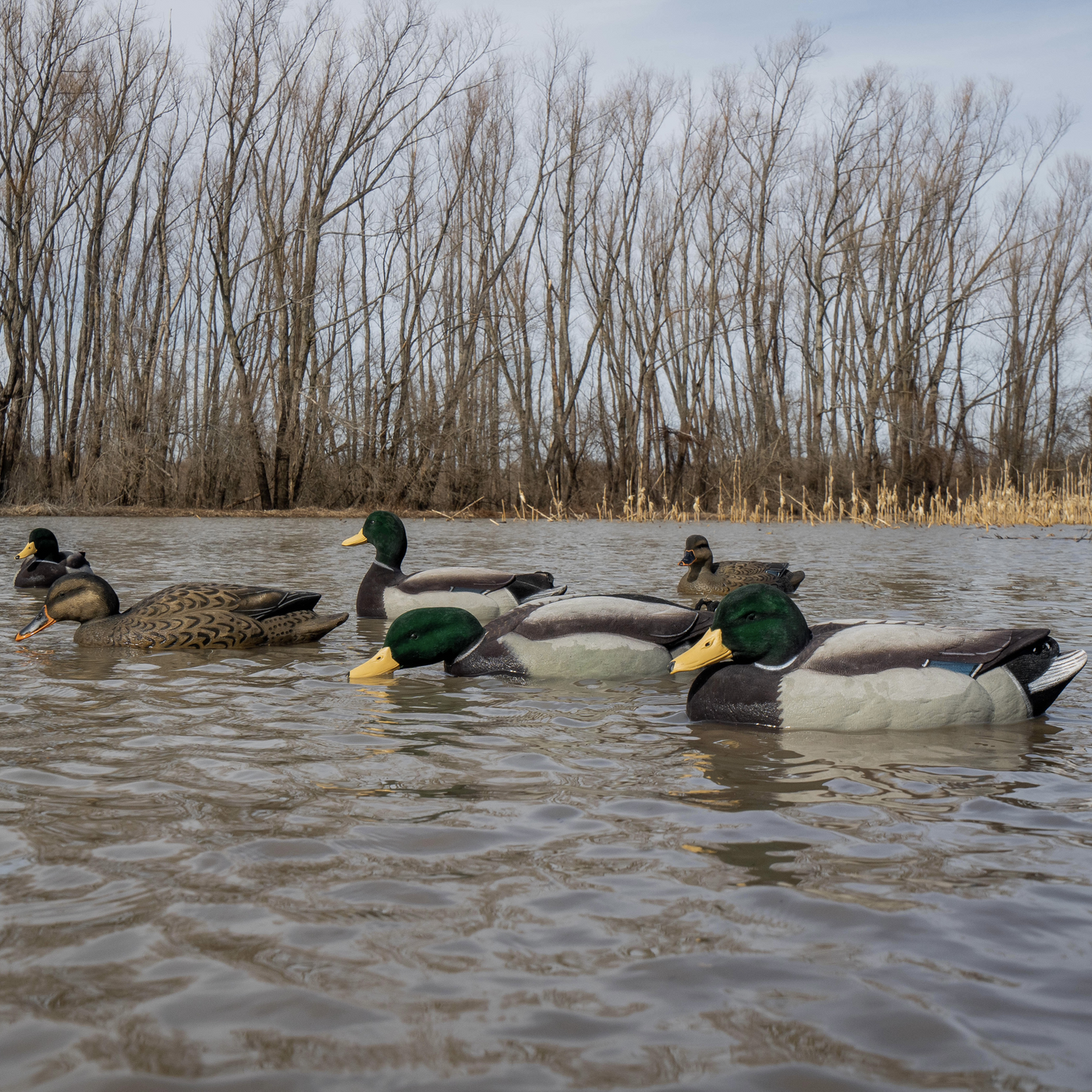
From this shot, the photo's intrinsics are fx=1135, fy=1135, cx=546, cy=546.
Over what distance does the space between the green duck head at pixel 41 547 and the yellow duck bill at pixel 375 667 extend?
5.45 m

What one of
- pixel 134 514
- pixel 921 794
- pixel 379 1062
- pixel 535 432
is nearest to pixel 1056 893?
pixel 921 794

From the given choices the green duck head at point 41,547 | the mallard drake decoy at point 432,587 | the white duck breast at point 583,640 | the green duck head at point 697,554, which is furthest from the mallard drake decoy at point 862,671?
the green duck head at point 41,547

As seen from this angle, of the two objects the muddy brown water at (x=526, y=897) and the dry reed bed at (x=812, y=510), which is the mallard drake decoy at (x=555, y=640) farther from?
the dry reed bed at (x=812, y=510)

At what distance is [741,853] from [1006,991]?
33.9 inches

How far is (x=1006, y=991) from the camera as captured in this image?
6.81 feet

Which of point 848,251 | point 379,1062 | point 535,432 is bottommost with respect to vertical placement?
point 379,1062

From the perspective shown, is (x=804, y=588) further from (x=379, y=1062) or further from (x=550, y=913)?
(x=379, y=1062)

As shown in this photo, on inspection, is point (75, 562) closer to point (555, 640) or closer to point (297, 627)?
point (297, 627)

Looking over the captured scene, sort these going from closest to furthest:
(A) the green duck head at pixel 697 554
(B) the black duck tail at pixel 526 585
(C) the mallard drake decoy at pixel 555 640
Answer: (C) the mallard drake decoy at pixel 555 640
(B) the black duck tail at pixel 526 585
(A) the green duck head at pixel 697 554

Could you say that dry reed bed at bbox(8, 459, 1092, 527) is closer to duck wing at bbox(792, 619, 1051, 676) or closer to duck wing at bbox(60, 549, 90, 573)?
duck wing at bbox(60, 549, 90, 573)

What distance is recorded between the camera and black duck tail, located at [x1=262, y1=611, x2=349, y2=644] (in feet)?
21.5

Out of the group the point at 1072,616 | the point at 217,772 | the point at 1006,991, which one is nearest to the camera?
the point at 1006,991

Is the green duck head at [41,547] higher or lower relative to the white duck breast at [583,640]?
higher

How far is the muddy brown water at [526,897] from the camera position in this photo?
1.85 meters
